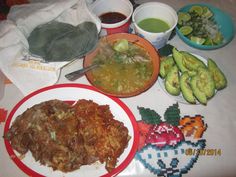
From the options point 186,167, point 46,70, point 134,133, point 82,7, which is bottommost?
point 186,167

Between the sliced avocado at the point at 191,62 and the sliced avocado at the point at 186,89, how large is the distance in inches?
2.3

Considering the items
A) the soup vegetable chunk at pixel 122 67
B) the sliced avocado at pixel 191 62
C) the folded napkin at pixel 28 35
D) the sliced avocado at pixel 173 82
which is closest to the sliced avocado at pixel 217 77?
the sliced avocado at pixel 191 62

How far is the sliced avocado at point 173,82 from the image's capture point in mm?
1187

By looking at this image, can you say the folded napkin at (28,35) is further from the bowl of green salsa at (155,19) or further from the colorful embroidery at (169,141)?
the colorful embroidery at (169,141)

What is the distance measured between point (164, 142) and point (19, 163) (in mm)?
554

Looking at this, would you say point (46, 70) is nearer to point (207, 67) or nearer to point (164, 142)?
point (164, 142)

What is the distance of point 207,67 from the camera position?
4.03ft

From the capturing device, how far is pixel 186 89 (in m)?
1.16

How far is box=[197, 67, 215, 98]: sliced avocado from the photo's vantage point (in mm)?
1144

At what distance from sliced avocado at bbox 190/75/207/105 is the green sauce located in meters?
0.30

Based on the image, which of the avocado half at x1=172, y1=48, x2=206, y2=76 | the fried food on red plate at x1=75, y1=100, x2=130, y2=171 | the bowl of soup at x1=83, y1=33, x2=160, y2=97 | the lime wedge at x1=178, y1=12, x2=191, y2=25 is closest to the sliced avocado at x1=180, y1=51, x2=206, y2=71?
the avocado half at x1=172, y1=48, x2=206, y2=76

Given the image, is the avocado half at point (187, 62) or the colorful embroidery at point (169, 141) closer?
the colorful embroidery at point (169, 141)

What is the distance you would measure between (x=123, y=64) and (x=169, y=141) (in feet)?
1.25

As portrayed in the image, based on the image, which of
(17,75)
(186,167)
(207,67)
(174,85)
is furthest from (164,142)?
(17,75)
